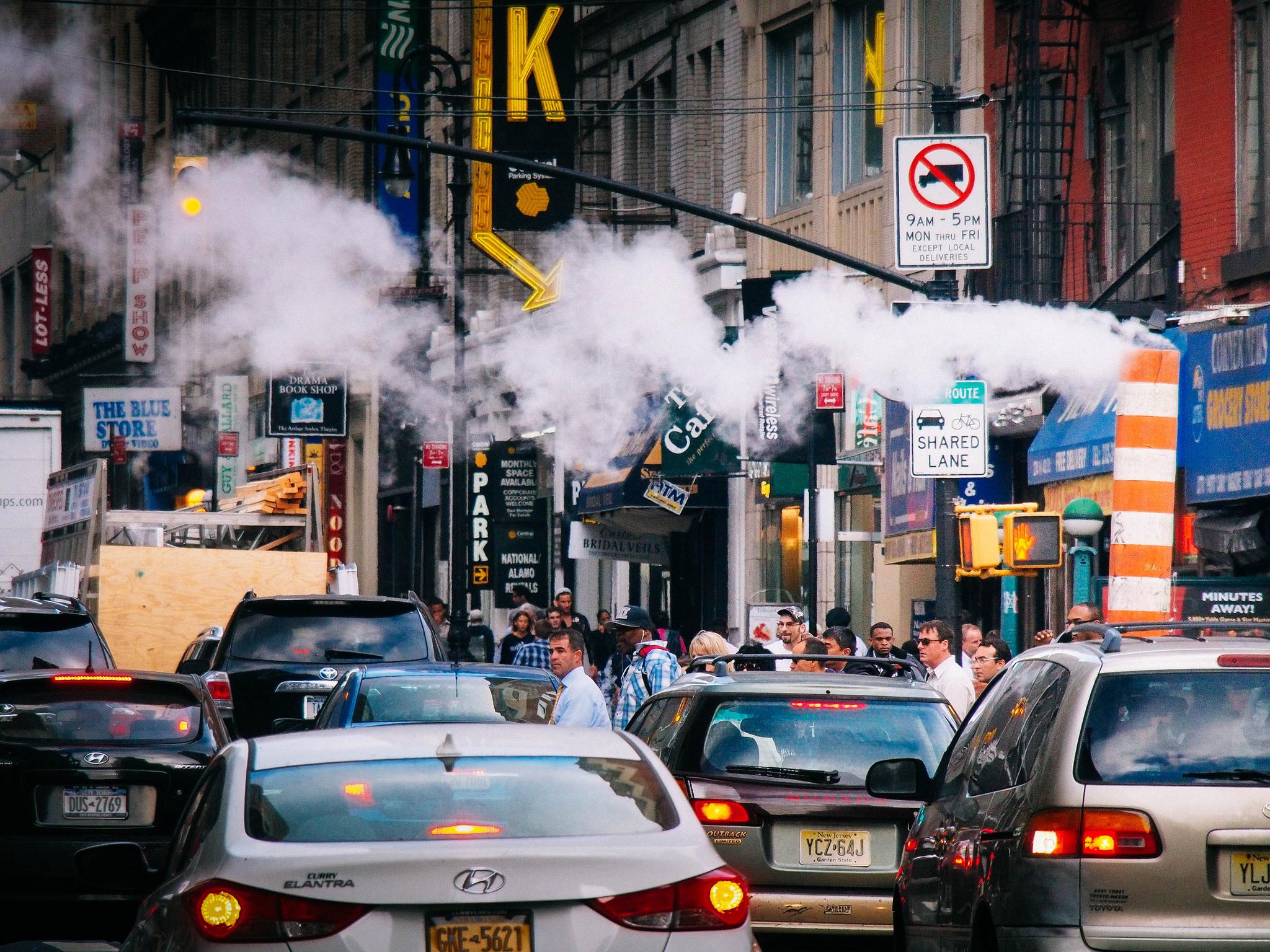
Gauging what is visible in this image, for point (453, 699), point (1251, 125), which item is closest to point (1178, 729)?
point (453, 699)

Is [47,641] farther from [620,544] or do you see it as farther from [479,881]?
[620,544]

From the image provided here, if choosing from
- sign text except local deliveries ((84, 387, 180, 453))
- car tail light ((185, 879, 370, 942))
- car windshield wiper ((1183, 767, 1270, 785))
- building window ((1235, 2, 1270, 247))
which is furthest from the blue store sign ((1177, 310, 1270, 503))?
sign text except local deliveries ((84, 387, 180, 453))

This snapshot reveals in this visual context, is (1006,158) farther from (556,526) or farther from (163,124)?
(163,124)

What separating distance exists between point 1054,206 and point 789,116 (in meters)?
9.04

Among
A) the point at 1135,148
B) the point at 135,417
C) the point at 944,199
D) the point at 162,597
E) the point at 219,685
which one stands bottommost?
the point at 219,685

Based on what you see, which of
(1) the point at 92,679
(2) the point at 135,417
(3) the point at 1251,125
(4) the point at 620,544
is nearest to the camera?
(1) the point at 92,679

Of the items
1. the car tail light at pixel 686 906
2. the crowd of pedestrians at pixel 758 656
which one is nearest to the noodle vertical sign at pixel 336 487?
the crowd of pedestrians at pixel 758 656

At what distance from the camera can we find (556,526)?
42188 millimetres

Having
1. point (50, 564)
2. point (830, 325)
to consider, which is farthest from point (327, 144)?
point (830, 325)

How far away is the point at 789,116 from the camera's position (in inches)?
1283

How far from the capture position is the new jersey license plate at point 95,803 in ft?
38.5

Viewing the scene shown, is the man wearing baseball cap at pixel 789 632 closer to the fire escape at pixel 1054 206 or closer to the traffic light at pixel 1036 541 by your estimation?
the traffic light at pixel 1036 541

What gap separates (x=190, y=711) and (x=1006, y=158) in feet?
50.3

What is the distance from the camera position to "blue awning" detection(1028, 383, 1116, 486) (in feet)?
71.3
